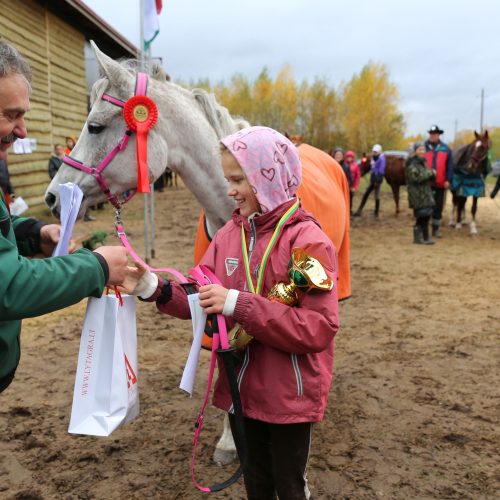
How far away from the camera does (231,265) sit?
5.57 feet

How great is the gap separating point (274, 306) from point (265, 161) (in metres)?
0.46

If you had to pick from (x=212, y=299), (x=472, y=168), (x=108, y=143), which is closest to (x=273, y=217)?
(x=212, y=299)

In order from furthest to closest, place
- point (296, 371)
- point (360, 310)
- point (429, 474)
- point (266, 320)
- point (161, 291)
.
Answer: point (360, 310) → point (429, 474) → point (161, 291) → point (296, 371) → point (266, 320)

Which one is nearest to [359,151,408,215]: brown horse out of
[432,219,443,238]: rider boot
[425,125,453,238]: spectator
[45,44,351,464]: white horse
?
[432,219,443,238]: rider boot

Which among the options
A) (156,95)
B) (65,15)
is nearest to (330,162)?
(156,95)

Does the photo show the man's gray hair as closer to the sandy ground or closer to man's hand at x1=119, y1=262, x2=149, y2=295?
man's hand at x1=119, y1=262, x2=149, y2=295

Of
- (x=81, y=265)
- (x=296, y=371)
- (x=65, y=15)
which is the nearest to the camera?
(x=81, y=265)

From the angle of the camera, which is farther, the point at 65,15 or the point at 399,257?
the point at 65,15

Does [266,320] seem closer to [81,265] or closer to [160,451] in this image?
[81,265]

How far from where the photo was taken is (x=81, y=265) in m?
1.31

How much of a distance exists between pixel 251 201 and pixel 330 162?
205 centimetres

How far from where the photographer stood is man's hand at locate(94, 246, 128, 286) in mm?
1414

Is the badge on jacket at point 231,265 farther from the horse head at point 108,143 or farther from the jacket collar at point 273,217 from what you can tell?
the horse head at point 108,143

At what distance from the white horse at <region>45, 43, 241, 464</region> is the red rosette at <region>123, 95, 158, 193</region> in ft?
0.19
